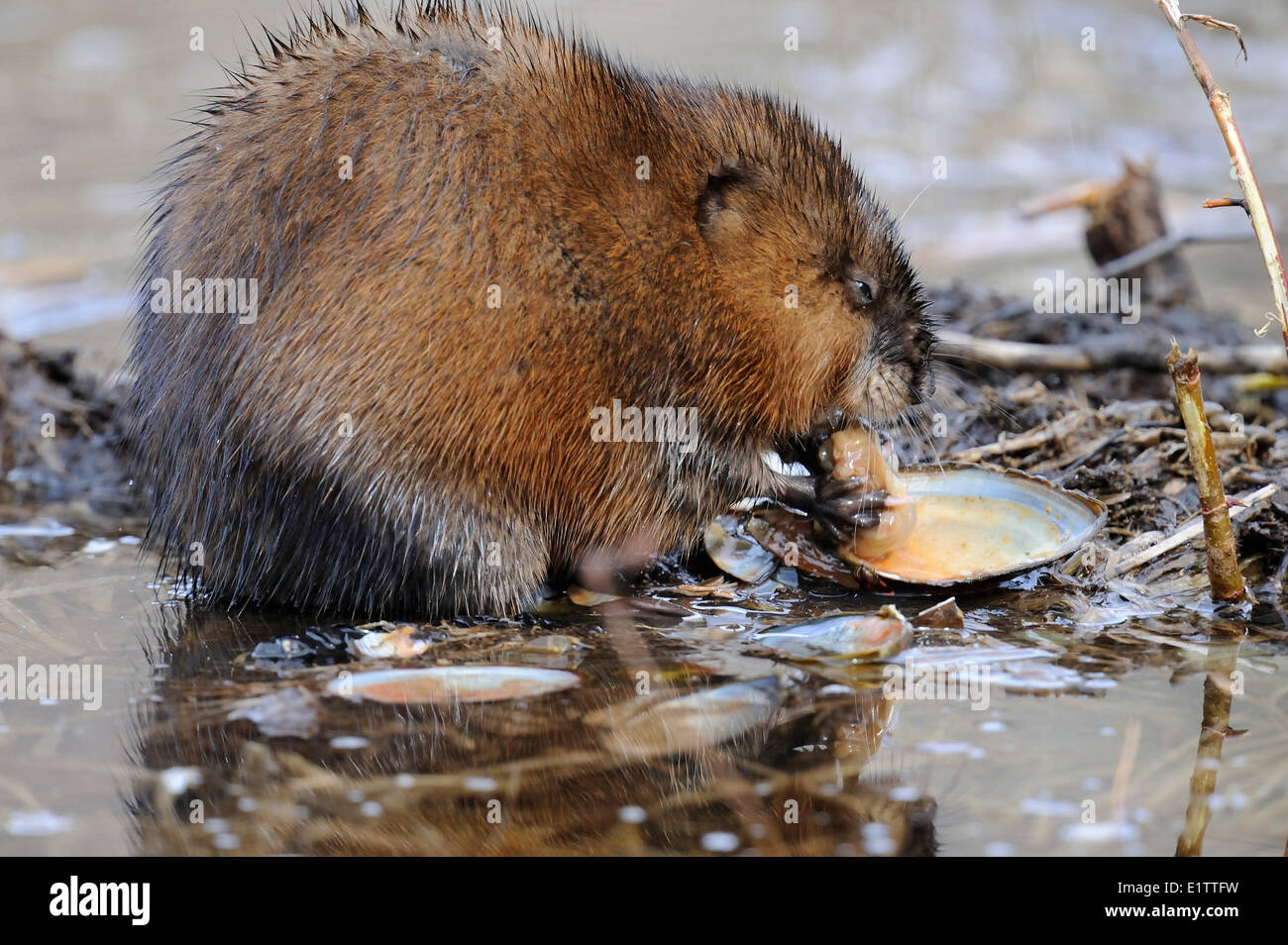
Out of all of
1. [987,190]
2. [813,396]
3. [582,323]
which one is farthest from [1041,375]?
[987,190]

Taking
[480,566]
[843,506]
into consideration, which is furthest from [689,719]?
[843,506]

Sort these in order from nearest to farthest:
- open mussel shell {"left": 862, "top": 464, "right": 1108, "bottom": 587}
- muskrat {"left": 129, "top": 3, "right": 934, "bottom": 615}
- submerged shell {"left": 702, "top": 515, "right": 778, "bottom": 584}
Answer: muskrat {"left": 129, "top": 3, "right": 934, "bottom": 615} → open mussel shell {"left": 862, "top": 464, "right": 1108, "bottom": 587} → submerged shell {"left": 702, "top": 515, "right": 778, "bottom": 584}

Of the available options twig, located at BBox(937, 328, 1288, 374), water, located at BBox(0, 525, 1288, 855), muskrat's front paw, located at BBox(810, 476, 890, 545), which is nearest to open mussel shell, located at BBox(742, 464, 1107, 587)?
muskrat's front paw, located at BBox(810, 476, 890, 545)

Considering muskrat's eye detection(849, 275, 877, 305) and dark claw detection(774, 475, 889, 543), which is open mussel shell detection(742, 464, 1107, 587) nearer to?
dark claw detection(774, 475, 889, 543)

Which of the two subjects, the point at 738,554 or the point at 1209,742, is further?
the point at 738,554

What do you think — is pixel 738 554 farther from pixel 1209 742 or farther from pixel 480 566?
pixel 1209 742

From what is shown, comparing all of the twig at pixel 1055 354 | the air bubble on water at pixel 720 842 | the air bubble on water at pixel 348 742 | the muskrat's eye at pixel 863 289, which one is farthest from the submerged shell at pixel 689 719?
the twig at pixel 1055 354

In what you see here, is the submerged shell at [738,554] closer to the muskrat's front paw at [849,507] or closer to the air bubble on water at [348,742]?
the muskrat's front paw at [849,507]
